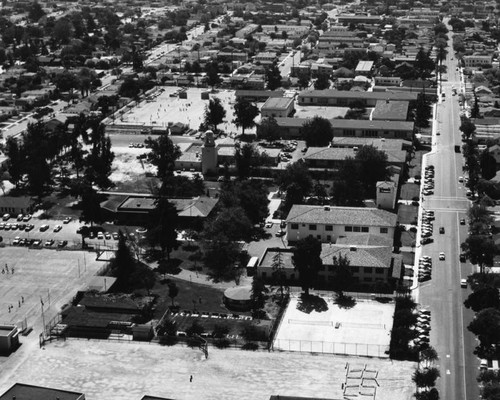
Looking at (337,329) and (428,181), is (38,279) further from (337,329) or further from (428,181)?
(428,181)

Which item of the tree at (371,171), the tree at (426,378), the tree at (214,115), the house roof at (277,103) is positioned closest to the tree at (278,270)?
the tree at (426,378)

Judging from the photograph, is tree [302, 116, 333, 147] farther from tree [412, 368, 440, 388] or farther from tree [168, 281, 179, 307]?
tree [412, 368, 440, 388]

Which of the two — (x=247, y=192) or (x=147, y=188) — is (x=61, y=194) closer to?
(x=147, y=188)

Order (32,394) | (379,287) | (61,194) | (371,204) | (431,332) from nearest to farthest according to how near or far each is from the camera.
→ 1. (32,394)
2. (431,332)
3. (379,287)
4. (371,204)
5. (61,194)

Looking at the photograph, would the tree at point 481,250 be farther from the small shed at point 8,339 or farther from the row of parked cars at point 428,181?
the small shed at point 8,339

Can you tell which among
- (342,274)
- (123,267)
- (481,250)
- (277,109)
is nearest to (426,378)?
(342,274)

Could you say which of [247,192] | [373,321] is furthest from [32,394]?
[247,192]
